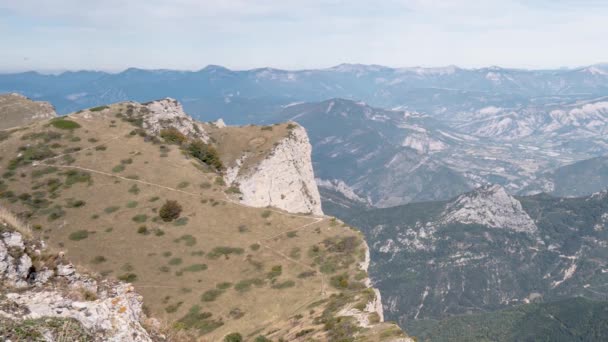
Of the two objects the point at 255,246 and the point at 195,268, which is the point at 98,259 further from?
the point at 255,246

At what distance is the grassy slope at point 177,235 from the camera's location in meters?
74.6

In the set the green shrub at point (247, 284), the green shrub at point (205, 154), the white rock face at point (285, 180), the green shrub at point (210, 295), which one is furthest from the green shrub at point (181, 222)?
the green shrub at point (205, 154)

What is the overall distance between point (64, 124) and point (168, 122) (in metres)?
34.2

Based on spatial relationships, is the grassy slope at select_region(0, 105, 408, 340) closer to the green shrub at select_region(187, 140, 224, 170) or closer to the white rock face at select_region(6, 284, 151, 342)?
the green shrub at select_region(187, 140, 224, 170)

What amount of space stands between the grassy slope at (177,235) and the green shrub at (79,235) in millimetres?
290

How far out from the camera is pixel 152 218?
→ 103312 mm

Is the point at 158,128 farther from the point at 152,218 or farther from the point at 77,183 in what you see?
the point at 152,218

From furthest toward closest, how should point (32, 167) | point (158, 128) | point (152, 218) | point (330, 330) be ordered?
point (158, 128) < point (32, 167) < point (152, 218) < point (330, 330)

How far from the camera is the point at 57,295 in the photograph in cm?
2570

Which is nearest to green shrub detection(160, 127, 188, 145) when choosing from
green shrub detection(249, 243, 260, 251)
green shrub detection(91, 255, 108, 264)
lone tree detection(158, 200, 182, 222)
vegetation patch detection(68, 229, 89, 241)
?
lone tree detection(158, 200, 182, 222)

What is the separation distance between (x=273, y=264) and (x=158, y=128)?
8852cm

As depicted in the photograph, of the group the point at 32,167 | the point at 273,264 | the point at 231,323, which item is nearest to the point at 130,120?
the point at 32,167

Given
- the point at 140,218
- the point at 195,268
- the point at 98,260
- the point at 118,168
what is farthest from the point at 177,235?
the point at 118,168

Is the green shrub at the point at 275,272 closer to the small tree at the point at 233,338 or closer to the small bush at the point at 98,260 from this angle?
the small tree at the point at 233,338
